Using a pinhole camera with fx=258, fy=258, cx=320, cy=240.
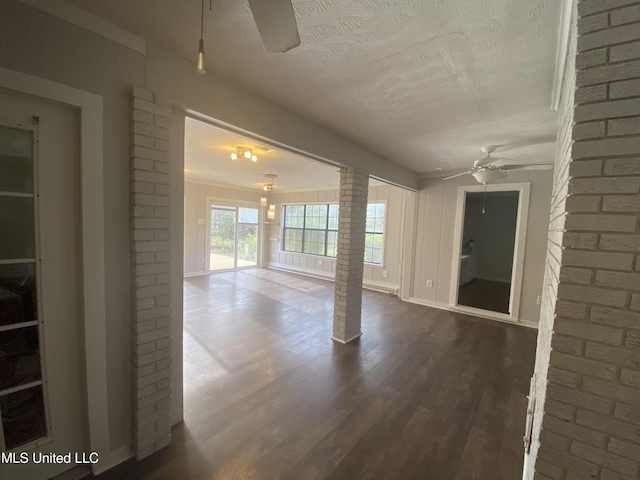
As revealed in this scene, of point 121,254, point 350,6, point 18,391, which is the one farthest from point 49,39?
point 18,391

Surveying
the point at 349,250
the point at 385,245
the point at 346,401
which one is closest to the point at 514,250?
the point at 385,245

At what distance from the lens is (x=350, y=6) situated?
119 cm

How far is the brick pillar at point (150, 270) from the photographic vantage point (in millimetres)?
1474

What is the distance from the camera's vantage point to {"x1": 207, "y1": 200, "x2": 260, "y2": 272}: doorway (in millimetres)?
7172

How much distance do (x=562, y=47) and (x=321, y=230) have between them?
6.14 meters

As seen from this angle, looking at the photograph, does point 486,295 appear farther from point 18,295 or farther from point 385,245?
point 18,295

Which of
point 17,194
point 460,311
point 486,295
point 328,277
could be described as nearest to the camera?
point 17,194

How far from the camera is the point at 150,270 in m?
1.55

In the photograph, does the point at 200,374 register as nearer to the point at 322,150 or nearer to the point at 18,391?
the point at 18,391

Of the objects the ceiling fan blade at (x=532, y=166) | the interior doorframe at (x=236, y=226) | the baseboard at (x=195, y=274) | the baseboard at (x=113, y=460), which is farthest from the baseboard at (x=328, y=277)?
the baseboard at (x=113, y=460)

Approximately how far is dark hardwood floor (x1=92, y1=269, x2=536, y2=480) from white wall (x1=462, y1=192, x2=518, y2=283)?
3984 mm

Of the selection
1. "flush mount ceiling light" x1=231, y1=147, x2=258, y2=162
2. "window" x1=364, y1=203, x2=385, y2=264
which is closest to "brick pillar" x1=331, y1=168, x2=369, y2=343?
"flush mount ceiling light" x1=231, y1=147, x2=258, y2=162

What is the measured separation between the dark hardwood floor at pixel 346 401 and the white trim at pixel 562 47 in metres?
2.45

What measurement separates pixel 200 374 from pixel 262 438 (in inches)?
41.1
